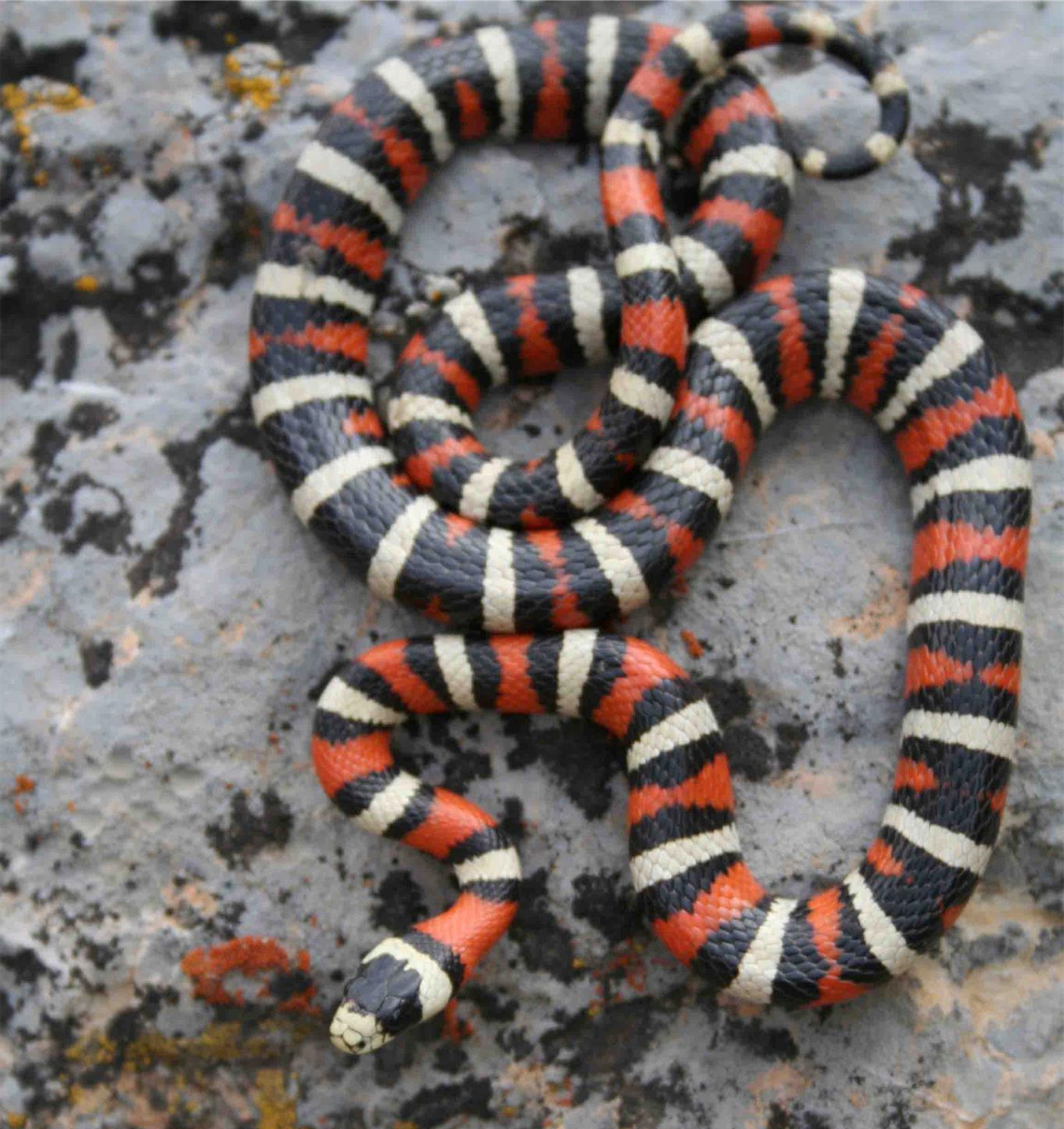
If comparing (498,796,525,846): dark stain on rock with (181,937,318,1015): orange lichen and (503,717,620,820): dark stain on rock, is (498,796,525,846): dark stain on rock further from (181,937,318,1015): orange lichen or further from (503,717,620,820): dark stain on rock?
(181,937,318,1015): orange lichen

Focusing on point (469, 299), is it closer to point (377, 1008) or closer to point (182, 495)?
point (182, 495)

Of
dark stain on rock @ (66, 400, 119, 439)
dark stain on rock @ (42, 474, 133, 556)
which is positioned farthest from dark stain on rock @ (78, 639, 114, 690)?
dark stain on rock @ (66, 400, 119, 439)

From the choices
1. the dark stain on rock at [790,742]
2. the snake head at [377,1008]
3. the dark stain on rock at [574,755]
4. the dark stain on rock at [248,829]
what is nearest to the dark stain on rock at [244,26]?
the dark stain on rock at [574,755]

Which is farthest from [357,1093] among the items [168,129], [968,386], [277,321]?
[168,129]

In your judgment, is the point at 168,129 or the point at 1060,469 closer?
the point at 1060,469

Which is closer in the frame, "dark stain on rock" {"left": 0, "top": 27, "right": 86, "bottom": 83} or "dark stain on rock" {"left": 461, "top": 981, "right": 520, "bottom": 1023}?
"dark stain on rock" {"left": 461, "top": 981, "right": 520, "bottom": 1023}

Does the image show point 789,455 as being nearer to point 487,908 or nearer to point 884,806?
point 884,806

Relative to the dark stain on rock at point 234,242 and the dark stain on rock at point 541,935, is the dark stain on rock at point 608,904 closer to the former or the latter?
the dark stain on rock at point 541,935

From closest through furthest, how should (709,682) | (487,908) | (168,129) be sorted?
1. (487,908)
2. (709,682)
3. (168,129)
